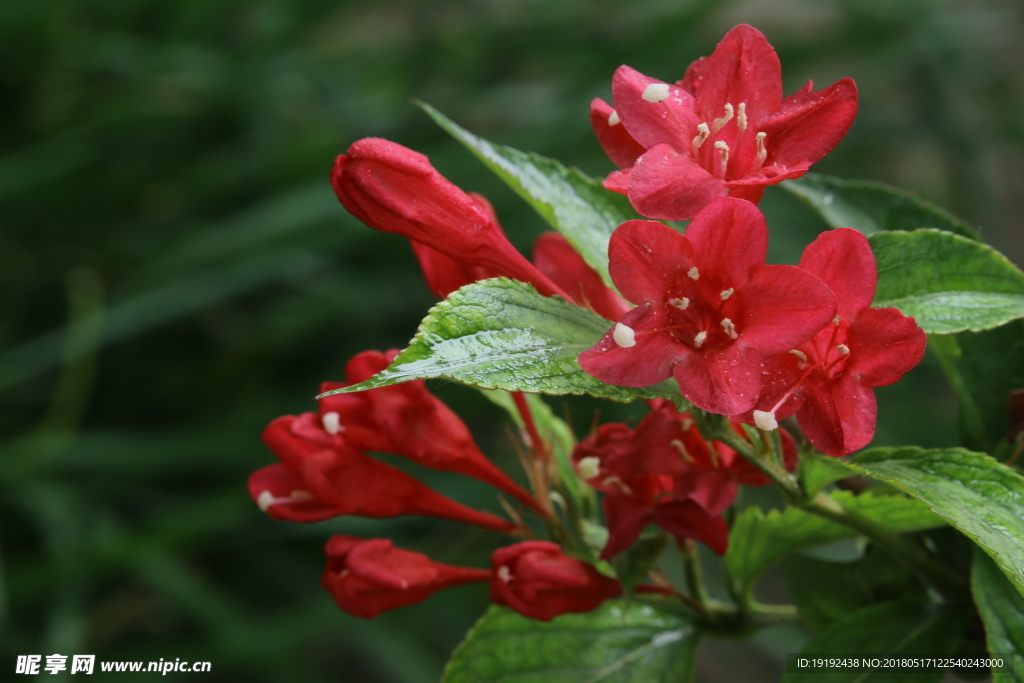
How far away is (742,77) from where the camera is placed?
337 millimetres

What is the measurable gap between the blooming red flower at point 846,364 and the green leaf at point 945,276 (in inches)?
1.3

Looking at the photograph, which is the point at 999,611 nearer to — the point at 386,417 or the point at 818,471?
the point at 818,471

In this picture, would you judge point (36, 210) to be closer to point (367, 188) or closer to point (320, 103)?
point (320, 103)

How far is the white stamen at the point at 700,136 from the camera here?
0.32 meters

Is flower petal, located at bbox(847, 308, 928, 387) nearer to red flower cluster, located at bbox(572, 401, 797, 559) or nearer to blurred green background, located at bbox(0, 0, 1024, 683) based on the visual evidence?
red flower cluster, located at bbox(572, 401, 797, 559)

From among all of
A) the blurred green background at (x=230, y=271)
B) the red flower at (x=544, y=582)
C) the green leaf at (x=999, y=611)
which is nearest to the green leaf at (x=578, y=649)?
the red flower at (x=544, y=582)

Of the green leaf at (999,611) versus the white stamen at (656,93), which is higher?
the white stamen at (656,93)

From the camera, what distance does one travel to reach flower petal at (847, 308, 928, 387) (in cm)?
28

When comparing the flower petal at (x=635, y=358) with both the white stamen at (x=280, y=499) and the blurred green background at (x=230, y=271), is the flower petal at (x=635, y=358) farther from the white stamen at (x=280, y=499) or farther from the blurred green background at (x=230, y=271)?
the blurred green background at (x=230, y=271)

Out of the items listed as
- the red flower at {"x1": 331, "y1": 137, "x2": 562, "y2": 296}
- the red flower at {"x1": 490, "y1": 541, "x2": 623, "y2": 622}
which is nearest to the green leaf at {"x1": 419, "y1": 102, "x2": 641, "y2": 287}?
the red flower at {"x1": 331, "y1": 137, "x2": 562, "y2": 296}

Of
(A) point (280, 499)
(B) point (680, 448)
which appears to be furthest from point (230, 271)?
(B) point (680, 448)

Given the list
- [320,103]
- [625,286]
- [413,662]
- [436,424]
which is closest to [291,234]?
[320,103]

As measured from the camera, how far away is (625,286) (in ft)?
0.96

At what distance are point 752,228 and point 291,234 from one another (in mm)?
896
